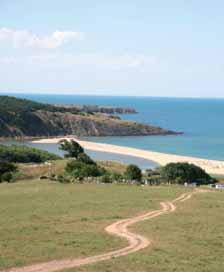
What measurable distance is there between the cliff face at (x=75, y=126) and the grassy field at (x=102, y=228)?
139 metres

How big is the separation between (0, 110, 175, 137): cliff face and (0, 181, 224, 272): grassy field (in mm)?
139490

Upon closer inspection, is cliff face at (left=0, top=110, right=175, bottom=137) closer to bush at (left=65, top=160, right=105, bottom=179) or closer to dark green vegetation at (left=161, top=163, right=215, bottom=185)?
dark green vegetation at (left=161, top=163, right=215, bottom=185)

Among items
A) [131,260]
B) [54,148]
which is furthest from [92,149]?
[131,260]

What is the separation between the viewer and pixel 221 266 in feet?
61.0

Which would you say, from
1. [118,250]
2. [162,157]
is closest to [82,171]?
[118,250]

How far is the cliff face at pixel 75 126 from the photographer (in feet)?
609

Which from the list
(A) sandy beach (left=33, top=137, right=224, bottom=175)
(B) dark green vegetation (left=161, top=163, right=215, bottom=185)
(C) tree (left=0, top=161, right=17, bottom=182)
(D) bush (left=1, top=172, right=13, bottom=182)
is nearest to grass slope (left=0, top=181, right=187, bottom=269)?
(D) bush (left=1, top=172, right=13, bottom=182)

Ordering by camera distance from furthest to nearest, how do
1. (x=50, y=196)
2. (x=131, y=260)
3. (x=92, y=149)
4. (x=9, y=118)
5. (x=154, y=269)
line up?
(x=9, y=118) → (x=92, y=149) → (x=50, y=196) → (x=131, y=260) → (x=154, y=269)

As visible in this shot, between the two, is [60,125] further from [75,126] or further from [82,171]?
[82,171]

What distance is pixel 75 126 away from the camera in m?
191

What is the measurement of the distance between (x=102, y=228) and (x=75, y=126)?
6487 inches

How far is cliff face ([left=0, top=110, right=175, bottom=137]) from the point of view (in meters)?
186

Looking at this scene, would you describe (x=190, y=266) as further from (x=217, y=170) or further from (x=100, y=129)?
(x=100, y=129)

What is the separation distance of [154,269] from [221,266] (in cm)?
231
